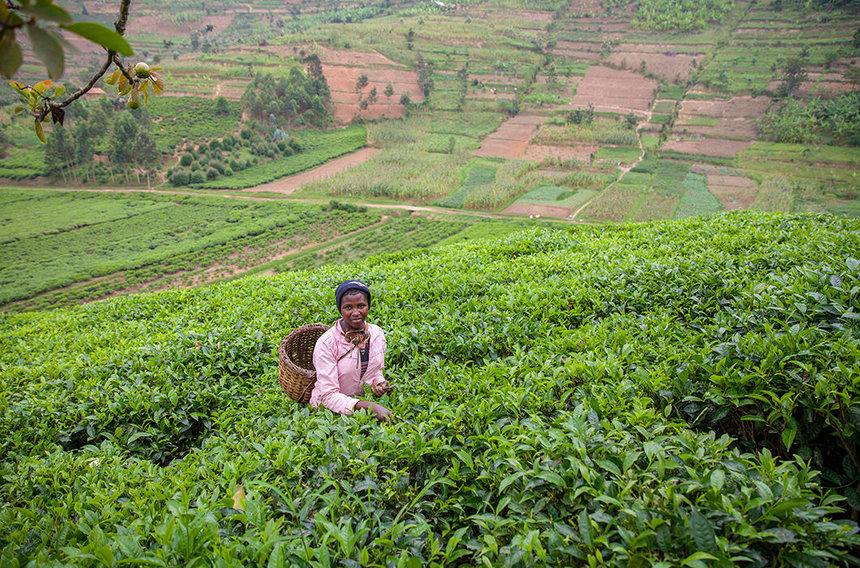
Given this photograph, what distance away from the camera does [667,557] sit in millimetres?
1631

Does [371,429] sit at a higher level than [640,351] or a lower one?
lower

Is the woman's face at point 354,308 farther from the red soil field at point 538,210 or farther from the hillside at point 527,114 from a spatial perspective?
the red soil field at point 538,210

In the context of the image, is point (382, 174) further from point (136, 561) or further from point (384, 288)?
point (136, 561)

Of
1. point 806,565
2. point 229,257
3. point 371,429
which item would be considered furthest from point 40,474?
point 229,257

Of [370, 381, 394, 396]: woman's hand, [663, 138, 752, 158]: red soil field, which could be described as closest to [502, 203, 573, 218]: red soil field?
[663, 138, 752, 158]: red soil field

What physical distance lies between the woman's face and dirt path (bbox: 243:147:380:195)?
1699 inches

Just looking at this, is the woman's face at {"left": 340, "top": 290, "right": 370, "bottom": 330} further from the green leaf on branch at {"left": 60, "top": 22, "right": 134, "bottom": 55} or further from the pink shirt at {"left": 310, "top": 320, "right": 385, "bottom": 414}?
the green leaf on branch at {"left": 60, "top": 22, "right": 134, "bottom": 55}

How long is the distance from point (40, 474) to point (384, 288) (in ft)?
12.0

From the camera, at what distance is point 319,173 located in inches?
1905

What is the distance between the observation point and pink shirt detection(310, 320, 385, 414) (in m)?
3.30

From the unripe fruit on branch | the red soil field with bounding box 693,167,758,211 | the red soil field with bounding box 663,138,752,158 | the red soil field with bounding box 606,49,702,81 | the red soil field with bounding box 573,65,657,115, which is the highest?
the red soil field with bounding box 606,49,702,81

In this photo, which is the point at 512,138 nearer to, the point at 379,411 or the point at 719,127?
the point at 719,127

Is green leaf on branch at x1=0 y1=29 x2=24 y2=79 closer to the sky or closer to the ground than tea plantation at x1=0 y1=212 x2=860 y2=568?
closer to the sky

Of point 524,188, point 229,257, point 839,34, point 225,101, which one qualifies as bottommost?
point 229,257
